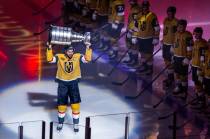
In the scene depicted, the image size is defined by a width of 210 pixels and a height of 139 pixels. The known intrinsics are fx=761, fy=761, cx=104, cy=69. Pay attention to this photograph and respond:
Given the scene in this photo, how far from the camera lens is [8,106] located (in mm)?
12633

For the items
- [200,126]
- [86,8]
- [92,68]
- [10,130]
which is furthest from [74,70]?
[86,8]

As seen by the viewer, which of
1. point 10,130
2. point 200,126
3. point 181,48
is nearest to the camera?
point 10,130

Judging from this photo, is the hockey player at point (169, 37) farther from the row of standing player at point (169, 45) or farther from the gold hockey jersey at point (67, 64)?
the gold hockey jersey at point (67, 64)

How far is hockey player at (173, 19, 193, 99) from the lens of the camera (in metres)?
12.6

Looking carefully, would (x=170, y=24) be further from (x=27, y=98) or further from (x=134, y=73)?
(x=27, y=98)

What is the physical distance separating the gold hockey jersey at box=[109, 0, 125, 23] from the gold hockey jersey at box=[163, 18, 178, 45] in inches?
47.6

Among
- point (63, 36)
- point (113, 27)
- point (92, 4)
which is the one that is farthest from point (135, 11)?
point (63, 36)

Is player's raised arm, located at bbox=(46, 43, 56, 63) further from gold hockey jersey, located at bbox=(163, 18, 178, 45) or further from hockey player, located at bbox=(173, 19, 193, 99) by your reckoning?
gold hockey jersey, located at bbox=(163, 18, 178, 45)

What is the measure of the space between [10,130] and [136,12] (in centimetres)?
400

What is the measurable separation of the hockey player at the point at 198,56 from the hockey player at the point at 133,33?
5.52 ft

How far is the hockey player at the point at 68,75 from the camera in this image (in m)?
11.3

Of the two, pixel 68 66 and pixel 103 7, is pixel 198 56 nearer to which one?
pixel 68 66

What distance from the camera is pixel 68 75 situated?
37.4 ft

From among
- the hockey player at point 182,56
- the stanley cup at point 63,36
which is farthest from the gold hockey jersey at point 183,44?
the stanley cup at point 63,36
